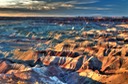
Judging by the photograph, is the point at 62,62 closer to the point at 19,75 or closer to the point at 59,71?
the point at 59,71

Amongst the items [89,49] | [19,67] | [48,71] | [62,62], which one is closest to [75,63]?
[62,62]

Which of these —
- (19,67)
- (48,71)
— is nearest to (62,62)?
(19,67)

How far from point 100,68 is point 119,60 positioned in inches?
154

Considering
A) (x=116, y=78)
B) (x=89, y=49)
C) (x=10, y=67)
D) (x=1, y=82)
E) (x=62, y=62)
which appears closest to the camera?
(x=1, y=82)

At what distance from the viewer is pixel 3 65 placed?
194 feet

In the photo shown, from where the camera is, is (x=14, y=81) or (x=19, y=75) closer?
(x=14, y=81)

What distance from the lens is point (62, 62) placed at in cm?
6919

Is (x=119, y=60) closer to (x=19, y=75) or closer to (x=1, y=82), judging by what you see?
(x=19, y=75)

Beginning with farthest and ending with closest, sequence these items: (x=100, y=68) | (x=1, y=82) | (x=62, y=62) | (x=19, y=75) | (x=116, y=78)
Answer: (x=62, y=62) → (x=100, y=68) → (x=116, y=78) → (x=19, y=75) → (x=1, y=82)

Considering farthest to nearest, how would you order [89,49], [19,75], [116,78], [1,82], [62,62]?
[89,49]
[62,62]
[116,78]
[19,75]
[1,82]

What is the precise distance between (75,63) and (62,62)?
2792 millimetres

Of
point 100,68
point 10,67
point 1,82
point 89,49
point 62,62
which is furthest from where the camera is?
point 89,49

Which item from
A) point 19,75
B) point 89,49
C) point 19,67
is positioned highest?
point 19,75

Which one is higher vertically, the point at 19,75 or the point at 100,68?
the point at 19,75
